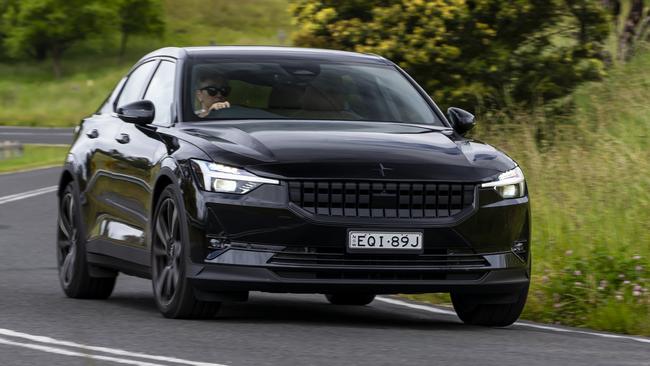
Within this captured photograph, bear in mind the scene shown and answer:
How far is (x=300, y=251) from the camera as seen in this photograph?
8852 mm

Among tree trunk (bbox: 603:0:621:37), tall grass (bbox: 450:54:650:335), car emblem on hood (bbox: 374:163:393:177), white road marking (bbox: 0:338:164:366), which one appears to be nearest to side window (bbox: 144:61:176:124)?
car emblem on hood (bbox: 374:163:393:177)

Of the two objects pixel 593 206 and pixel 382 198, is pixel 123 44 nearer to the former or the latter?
pixel 593 206

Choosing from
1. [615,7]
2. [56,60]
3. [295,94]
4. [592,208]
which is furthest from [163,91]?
[56,60]

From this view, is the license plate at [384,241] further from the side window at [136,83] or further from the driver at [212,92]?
the side window at [136,83]

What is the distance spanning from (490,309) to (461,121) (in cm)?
122

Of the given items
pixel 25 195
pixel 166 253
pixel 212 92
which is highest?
pixel 212 92

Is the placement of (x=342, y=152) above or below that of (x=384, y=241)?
above

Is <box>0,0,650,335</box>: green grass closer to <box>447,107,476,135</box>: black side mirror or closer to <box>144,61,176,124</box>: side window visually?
<box>447,107,476,135</box>: black side mirror

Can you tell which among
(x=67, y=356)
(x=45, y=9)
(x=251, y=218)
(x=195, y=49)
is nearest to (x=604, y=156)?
(x=195, y=49)

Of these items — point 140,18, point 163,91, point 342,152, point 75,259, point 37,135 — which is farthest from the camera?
point 140,18

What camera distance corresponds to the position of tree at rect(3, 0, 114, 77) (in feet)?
397

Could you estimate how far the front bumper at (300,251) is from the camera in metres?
8.78

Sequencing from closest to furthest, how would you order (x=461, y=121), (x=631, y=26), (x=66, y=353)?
(x=66, y=353), (x=461, y=121), (x=631, y=26)

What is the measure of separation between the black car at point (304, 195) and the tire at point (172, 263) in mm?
12
